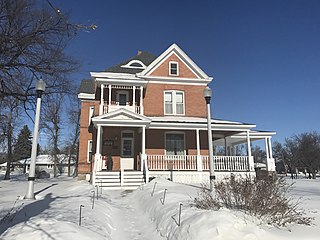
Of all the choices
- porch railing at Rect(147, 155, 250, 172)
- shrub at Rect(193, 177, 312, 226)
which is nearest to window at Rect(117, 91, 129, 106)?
porch railing at Rect(147, 155, 250, 172)

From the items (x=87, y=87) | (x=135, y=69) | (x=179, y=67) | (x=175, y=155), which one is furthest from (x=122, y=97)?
(x=175, y=155)

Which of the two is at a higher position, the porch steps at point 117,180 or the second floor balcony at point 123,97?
the second floor balcony at point 123,97

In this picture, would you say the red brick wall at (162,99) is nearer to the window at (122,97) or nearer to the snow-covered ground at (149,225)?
the window at (122,97)

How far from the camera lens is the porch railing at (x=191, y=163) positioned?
56.2ft

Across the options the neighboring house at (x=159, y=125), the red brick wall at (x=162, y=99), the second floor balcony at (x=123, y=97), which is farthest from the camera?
the red brick wall at (x=162, y=99)

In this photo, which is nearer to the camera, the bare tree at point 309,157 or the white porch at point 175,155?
the white porch at point 175,155

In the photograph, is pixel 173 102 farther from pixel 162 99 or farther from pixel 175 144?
pixel 175 144

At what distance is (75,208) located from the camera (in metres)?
7.45

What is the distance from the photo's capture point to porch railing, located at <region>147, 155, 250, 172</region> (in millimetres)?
17141

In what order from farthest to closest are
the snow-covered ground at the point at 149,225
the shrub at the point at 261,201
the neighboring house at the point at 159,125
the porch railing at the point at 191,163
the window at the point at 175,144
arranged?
the window at the point at 175,144 < the porch railing at the point at 191,163 < the neighboring house at the point at 159,125 < the shrub at the point at 261,201 < the snow-covered ground at the point at 149,225

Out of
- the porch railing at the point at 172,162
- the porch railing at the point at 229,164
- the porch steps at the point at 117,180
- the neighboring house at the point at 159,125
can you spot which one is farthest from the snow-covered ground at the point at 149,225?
the porch railing at the point at 229,164

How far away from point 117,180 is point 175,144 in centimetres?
605

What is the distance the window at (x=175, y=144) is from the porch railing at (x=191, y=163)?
64.6 inches

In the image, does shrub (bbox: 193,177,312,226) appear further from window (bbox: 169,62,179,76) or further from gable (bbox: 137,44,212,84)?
window (bbox: 169,62,179,76)
